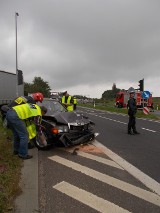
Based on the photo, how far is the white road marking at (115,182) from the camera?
525cm

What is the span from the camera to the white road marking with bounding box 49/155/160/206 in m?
5.25

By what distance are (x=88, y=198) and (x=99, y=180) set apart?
3.37 feet

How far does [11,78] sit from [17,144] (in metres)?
17.5

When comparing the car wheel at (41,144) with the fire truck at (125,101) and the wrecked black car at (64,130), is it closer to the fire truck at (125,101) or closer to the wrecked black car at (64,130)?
the wrecked black car at (64,130)

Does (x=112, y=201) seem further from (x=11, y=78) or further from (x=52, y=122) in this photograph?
(x=11, y=78)

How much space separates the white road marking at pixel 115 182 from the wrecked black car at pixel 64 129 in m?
0.97

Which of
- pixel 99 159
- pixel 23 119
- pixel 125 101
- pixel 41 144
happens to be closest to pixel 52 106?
pixel 41 144

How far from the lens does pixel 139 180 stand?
623 centimetres

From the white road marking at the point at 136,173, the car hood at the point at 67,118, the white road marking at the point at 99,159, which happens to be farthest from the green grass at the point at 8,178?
the white road marking at the point at 136,173

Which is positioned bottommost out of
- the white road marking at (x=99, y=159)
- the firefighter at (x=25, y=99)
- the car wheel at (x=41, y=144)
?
the white road marking at (x=99, y=159)

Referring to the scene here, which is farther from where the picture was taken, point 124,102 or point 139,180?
point 124,102

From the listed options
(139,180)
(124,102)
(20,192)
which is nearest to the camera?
(20,192)

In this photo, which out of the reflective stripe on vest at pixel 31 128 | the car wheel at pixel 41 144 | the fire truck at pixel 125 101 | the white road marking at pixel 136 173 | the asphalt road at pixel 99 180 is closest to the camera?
the asphalt road at pixel 99 180

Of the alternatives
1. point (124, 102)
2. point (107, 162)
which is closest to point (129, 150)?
point (107, 162)
